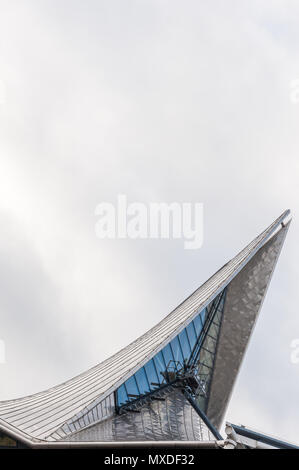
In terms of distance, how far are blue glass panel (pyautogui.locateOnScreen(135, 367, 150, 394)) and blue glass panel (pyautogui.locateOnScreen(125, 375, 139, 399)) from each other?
12.4 inches

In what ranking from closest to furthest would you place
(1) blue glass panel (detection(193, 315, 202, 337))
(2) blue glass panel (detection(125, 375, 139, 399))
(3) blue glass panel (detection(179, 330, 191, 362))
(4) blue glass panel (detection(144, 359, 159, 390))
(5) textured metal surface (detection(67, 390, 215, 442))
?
1. (5) textured metal surface (detection(67, 390, 215, 442))
2. (2) blue glass panel (detection(125, 375, 139, 399))
3. (4) blue glass panel (detection(144, 359, 159, 390))
4. (3) blue glass panel (detection(179, 330, 191, 362))
5. (1) blue glass panel (detection(193, 315, 202, 337))

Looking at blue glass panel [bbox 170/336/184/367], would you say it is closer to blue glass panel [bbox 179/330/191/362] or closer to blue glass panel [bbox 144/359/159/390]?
blue glass panel [bbox 179/330/191/362]

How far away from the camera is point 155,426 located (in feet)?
73.3

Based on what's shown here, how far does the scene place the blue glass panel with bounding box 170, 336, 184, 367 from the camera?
30297 mm

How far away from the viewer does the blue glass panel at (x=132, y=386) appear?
24.6 metres

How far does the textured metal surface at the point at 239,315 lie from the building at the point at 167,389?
79mm

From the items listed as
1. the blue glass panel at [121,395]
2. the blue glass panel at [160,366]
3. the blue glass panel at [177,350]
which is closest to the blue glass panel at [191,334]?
the blue glass panel at [177,350]

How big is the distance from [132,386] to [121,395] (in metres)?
1.20

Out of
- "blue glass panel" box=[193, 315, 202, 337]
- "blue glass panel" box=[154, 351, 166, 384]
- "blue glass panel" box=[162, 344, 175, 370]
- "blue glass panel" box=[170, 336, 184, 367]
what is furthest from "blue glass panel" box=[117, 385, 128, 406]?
"blue glass panel" box=[193, 315, 202, 337]

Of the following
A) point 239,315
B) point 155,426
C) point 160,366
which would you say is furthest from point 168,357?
point 239,315

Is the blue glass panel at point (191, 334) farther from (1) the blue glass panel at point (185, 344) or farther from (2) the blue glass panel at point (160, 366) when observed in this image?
(2) the blue glass panel at point (160, 366)
